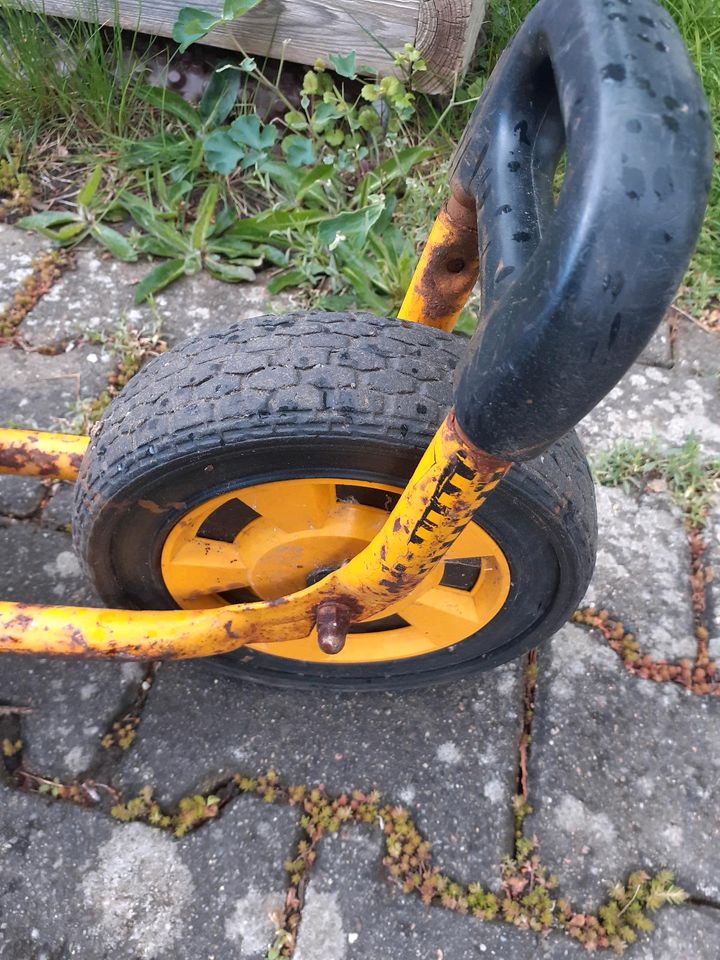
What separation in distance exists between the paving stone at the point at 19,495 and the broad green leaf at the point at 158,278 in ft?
2.00

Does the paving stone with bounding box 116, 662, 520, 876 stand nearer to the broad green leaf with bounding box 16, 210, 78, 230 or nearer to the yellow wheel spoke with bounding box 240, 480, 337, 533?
the yellow wheel spoke with bounding box 240, 480, 337, 533

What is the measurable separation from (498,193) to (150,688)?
1.14 meters

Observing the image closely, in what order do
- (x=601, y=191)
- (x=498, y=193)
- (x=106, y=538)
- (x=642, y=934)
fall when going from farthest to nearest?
(x=642, y=934) < (x=106, y=538) < (x=498, y=193) < (x=601, y=191)

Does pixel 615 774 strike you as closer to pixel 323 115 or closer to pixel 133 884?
pixel 133 884

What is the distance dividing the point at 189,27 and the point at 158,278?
0.65 m

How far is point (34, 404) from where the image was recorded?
1924 millimetres

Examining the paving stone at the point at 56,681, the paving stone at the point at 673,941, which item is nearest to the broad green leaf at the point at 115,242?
the paving stone at the point at 56,681

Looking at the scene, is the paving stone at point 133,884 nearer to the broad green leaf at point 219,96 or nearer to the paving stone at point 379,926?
the paving stone at point 379,926

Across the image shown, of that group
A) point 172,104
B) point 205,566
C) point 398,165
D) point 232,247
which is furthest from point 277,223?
point 205,566

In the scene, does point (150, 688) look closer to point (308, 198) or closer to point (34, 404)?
point (34, 404)

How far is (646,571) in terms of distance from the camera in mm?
1709

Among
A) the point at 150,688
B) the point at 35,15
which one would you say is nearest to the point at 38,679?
the point at 150,688

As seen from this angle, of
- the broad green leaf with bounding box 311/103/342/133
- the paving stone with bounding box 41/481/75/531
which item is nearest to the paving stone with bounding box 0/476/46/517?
the paving stone with bounding box 41/481/75/531

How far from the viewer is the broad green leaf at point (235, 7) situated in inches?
81.7
